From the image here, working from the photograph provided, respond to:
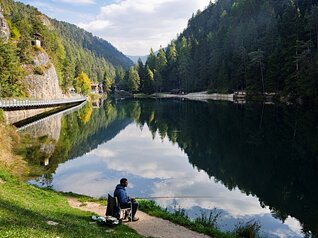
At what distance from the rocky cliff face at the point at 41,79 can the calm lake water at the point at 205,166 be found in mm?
29706

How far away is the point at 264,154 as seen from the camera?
33625 millimetres

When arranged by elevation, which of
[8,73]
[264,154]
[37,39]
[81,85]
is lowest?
[264,154]

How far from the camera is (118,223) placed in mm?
13992

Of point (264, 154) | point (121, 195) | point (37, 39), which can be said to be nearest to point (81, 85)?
point (37, 39)

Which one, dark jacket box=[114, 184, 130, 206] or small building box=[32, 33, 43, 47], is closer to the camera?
dark jacket box=[114, 184, 130, 206]

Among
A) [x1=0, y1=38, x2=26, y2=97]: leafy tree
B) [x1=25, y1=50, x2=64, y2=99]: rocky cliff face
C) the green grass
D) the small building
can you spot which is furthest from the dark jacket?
the small building

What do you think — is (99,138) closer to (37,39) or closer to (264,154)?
(264,154)

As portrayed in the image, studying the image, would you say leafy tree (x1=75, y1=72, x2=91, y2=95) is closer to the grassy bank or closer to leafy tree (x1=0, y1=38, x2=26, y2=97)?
leafy tree (x1=0, y1=38, x2=26, y2=97)

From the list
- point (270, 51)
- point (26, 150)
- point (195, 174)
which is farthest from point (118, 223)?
point (270, 51)

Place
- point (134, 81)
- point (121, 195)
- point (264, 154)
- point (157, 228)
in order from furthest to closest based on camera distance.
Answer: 1. point (134, 81)
2. point (264, 154)
3. point (121, 195)
4. point (157, 228)

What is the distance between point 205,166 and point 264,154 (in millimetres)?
6432

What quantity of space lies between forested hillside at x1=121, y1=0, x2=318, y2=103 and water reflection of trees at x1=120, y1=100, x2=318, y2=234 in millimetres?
23144

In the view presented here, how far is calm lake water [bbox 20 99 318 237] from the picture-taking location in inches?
799

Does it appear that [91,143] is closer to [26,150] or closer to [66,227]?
[26,150]
